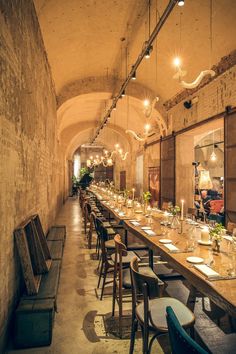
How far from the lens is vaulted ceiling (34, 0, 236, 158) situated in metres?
4.53

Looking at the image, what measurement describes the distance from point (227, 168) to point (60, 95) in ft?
18.6

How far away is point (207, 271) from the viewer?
1998 millimetres

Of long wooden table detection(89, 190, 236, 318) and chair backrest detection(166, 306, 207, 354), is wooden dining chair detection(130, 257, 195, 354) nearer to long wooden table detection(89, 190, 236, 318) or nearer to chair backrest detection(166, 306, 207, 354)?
long wooden table detection(89, 190, 236, 318)

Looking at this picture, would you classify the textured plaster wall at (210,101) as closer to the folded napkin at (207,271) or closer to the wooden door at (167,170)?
the wooden door at (167,170)

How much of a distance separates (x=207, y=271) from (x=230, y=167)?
370 centimetres

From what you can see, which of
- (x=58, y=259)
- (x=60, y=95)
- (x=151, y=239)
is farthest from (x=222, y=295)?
(x=60, y=95)

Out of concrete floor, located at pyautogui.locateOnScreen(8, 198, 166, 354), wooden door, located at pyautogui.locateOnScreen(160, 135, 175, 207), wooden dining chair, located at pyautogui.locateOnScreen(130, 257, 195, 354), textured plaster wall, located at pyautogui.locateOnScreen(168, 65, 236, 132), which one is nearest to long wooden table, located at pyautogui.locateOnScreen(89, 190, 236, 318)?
wooden dining chair, located at pyautogui.locateOnScreen(130, 257, 195, 354)

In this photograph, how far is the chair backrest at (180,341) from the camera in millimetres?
1062

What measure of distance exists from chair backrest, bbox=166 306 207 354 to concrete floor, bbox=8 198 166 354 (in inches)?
53.6

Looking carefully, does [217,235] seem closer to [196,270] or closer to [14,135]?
[196,270]

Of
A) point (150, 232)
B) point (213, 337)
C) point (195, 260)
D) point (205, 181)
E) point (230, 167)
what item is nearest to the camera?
point (195, 260)

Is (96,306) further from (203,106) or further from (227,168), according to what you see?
(203,106)

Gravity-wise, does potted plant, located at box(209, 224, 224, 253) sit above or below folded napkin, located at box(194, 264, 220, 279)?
above

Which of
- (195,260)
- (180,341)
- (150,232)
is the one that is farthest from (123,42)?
(180,341)
